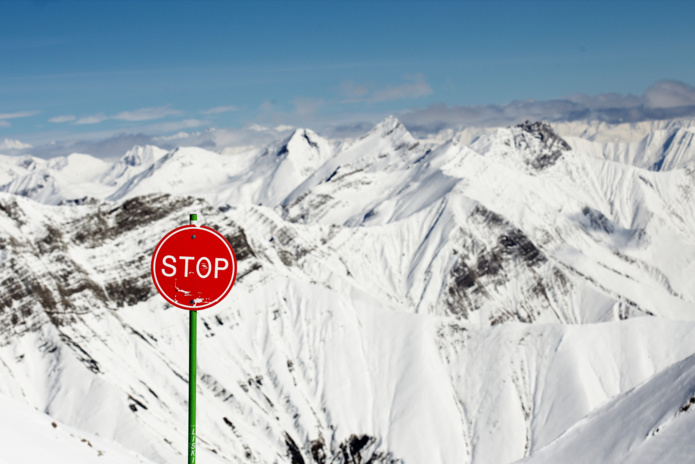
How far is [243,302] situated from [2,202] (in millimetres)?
76329

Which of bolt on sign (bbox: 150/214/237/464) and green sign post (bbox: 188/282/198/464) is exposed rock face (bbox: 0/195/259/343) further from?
bolt on sign (bbox: 150/214/237/464)

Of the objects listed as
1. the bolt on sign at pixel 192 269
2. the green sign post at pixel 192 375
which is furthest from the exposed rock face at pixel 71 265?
the bolt on sign at pixel 192 269

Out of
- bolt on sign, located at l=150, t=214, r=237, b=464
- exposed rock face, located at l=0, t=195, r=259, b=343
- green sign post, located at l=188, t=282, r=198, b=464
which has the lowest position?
exposed rock face, located at l=0, t=195, r=259, b=343

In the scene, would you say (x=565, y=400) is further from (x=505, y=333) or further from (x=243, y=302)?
(x=243, y=302)

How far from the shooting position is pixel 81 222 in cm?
19350

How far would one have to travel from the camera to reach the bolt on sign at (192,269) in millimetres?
14148

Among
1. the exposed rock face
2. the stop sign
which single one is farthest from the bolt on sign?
the exposed rock face

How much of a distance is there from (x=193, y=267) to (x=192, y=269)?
0.05 m

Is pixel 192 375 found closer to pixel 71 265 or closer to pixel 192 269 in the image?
pixel 192 269

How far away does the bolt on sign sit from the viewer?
1415 cm

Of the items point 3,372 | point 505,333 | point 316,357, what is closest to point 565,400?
point 505,333

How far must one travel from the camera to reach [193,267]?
47.3ft

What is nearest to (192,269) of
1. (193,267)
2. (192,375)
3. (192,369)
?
(193,267)

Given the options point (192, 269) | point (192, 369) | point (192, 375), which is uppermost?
point (192, 269)
